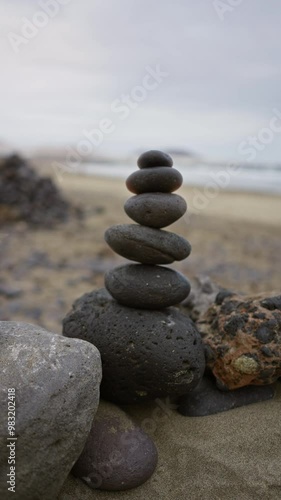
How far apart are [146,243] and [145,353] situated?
800mm

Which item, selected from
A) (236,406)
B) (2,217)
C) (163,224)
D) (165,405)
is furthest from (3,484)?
(2,217)

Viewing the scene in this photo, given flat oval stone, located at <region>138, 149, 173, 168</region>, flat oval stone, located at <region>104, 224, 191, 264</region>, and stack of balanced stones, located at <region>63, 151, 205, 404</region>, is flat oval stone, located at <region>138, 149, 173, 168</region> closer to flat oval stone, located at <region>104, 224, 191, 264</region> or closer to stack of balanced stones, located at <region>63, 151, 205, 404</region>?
stack of balanced stones, located at <region>63, 151, 205, 404</region>

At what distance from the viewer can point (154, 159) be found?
3.70 m

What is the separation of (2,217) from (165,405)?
889 cm

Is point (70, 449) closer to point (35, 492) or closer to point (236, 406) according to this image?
point (35, 492)

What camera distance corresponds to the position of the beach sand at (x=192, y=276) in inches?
125

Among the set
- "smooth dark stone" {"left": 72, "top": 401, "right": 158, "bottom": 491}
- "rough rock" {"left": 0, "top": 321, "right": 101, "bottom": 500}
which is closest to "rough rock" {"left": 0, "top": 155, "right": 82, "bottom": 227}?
"smooth dark stone" {"left": 72, "top": 401, "right": 158, "bottom": 491}

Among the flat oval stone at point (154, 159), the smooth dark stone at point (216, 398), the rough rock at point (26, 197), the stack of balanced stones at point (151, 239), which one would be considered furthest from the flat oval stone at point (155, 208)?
the rough rock at point (26, 197)

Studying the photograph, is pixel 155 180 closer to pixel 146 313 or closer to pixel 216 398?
pixel 146 313

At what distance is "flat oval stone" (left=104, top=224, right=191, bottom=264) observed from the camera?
12.1ft

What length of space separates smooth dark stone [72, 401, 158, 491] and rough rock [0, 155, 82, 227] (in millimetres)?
8917

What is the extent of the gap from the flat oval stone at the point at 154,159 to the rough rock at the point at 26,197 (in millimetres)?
8412

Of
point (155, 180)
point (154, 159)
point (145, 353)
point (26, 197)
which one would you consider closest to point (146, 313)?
point (145, 353)

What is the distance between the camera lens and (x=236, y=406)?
3.75 meters
